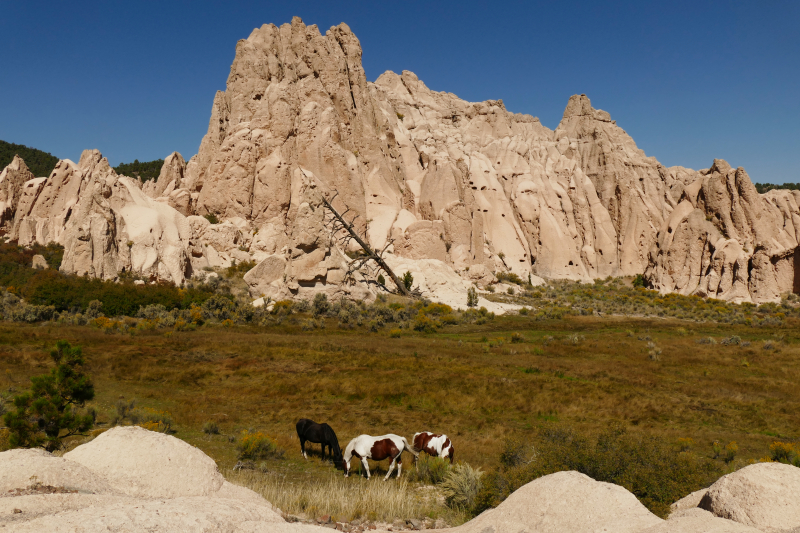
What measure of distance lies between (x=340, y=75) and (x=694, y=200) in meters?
47.4

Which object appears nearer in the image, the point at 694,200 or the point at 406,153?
the point at 694,200

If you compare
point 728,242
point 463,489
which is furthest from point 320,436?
point 728,242

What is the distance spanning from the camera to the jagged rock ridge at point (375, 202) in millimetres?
42781

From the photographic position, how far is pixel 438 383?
18.6 m

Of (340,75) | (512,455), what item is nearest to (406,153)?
(340,75)

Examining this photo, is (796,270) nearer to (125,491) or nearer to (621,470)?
(621,470)

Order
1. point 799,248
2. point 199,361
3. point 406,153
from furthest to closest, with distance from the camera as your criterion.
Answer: point 406,153
point 799,248
point 199,361

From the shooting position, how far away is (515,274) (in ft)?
208

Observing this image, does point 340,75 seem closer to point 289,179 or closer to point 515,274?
point 289,179

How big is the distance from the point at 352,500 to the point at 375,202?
51.1m

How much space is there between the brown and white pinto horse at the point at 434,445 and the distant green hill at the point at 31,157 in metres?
97.3

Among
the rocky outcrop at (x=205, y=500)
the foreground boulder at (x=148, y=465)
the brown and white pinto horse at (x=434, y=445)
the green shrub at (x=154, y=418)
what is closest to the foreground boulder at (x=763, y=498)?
the rocky outcrop at (x=205, y=500)

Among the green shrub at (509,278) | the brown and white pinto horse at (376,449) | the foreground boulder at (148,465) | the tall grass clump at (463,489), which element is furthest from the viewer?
the green shrub at (509,278)

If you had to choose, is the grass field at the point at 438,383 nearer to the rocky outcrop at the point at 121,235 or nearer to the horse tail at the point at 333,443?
the horse tail at the point at 333,443
